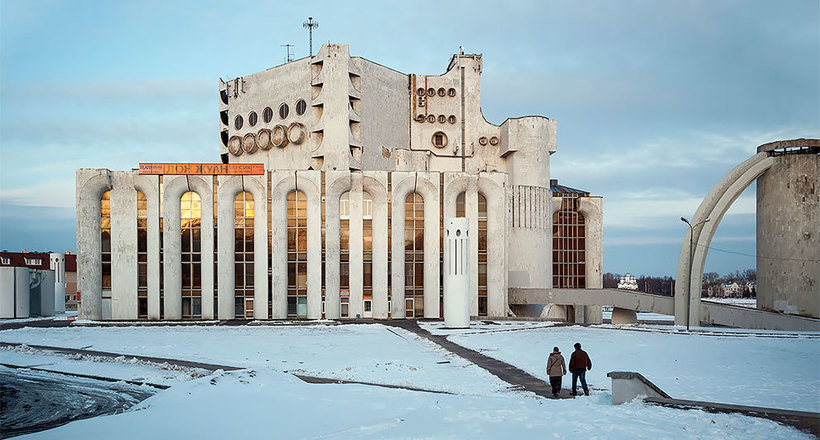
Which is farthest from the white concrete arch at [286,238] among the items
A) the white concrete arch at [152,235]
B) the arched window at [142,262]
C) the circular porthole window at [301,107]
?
the circular porthole window at [301,107]

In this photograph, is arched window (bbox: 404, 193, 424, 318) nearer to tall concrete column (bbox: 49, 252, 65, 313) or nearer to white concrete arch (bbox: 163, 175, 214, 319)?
white concrete arch (bbox: 163, 175, 214, 319)

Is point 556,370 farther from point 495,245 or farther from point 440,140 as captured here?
point 440,140

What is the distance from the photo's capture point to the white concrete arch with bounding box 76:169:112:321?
53287 mm

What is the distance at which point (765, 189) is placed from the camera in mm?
44344

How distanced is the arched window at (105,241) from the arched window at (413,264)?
2777cm

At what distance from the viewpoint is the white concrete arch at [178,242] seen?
174 feet

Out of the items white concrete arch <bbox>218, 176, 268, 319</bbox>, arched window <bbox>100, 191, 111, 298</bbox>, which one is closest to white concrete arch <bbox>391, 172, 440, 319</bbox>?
white concrete arch <bbox>218, 176, 268, 319</bbox>

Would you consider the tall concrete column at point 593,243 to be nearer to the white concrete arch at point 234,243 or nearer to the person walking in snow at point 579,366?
the white concrete arch at point 234,243

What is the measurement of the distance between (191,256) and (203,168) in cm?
828

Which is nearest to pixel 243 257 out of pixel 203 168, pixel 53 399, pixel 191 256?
pixel 191 256

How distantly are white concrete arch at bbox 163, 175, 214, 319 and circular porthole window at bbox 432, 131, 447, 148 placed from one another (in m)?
30.3

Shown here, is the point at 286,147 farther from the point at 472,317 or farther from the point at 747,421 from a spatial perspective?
the point at 747,421

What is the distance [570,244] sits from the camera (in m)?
76.7

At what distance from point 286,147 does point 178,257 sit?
2098cm
